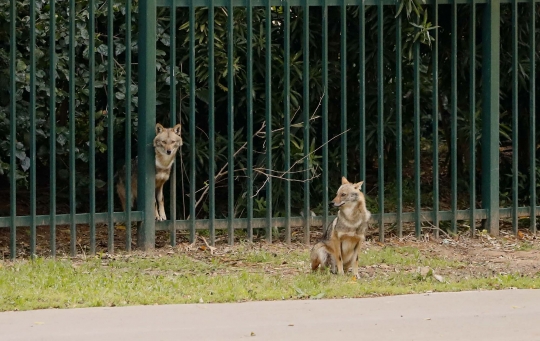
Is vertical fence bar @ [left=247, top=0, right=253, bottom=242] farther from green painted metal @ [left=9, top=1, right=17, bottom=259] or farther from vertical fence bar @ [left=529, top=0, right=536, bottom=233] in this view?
vertical fence bar @ [left=529, top=0, right=536, bottom=233]

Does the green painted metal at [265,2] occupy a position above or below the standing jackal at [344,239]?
above

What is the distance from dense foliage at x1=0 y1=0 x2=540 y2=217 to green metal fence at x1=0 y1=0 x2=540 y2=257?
0.03 meters

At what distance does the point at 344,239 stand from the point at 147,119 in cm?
239

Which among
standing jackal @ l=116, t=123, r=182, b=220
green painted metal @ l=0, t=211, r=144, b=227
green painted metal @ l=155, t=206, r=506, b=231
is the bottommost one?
green painted metal @ l=155, t=206, r=506, b=231

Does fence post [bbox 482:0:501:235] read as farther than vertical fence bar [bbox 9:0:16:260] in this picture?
Yes

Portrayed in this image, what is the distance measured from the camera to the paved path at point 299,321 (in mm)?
7594

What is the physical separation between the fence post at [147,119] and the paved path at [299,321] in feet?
8.69

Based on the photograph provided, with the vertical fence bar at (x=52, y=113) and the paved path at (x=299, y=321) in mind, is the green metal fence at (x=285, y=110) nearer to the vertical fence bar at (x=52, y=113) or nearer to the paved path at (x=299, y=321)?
the vertical fence bar at (x=52, y=113)

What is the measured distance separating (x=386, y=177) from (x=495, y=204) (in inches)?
92.7

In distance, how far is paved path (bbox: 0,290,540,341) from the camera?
759 centimetres

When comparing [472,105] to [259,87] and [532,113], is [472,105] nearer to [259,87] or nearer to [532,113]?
[532,113]

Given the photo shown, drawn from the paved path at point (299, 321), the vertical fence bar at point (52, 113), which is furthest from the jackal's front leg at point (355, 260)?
the vertical fence bar at point (52, 113)

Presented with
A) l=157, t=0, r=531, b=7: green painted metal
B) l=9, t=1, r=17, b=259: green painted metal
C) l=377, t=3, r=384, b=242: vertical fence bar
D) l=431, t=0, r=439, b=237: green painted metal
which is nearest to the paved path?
l=9, t=1, r=17, b=259: green painted metal

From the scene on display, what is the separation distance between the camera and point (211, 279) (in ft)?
31.1
